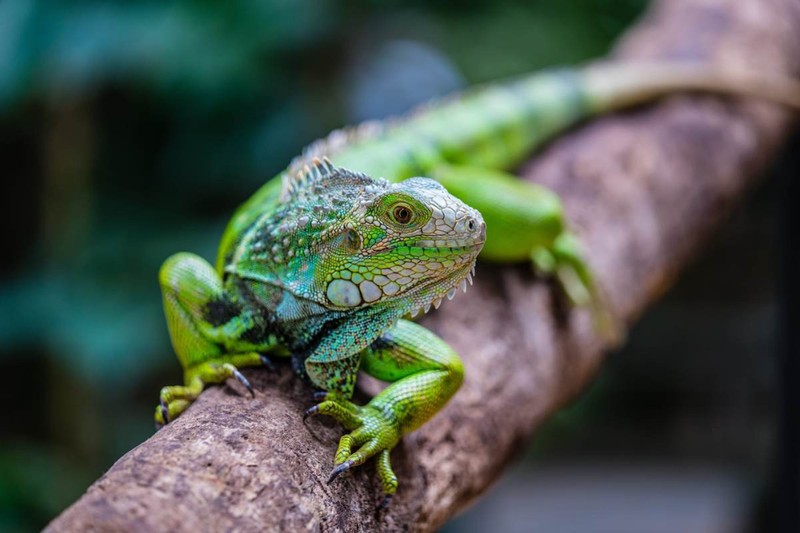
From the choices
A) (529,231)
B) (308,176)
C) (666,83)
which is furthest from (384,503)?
(666,83)

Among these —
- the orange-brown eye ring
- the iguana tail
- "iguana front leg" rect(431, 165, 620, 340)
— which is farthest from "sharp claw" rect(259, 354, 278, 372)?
the iguana tail

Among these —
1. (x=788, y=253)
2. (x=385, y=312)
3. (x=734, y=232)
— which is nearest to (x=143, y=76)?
(x=385, y=312)

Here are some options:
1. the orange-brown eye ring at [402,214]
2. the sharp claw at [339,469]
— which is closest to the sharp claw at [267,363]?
the sharp claw at [339,469]

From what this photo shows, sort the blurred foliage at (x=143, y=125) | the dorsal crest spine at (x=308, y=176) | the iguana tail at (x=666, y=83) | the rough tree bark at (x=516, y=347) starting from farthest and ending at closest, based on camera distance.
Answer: the blurred foliage at (x=143, y=125), the iguana tail at (x=666, y=83), the dorsal crest spine at (x=308, y=176), the rough tree bark at (x=516, y=347)

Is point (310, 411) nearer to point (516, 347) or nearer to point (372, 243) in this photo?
point (372, 243)

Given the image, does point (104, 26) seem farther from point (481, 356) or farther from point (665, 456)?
point (665, 456)

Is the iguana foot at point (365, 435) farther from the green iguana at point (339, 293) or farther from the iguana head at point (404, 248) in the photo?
the iguana head at point (404, 248)
